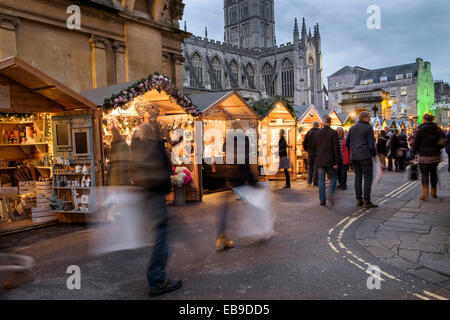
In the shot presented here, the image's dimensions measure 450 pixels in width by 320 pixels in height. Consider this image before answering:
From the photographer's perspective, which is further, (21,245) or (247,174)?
(21,245)

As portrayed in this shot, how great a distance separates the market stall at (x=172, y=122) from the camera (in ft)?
28.1

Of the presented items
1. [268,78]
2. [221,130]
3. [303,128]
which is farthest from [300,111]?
[268,78]

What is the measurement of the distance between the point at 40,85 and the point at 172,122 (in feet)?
11.8

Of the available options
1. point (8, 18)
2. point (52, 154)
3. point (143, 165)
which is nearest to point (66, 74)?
point (8, 18)

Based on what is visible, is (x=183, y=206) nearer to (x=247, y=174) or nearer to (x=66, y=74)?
(x=247, y=174)

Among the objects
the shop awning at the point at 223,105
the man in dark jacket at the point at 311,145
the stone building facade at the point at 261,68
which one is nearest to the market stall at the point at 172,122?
the shop awning at the point at 223,105

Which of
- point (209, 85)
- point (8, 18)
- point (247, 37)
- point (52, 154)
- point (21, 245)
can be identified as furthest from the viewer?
point (247, 37)

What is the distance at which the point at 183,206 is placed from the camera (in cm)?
888

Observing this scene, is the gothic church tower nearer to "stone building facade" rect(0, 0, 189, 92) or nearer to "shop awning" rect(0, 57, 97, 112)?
"stone building facade" rect(0, 0, 189, 92)

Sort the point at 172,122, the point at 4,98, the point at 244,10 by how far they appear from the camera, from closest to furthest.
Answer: the point at 4,98 < the point at 172,122 < the point at 244,10

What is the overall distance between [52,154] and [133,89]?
2475 millimetres

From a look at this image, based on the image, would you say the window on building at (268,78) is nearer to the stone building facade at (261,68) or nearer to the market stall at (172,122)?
the stone building facade at (261,68)

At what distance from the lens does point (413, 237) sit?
5531 mm

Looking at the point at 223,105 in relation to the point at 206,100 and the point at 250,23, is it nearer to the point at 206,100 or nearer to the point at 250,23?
the point at 206,100
